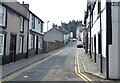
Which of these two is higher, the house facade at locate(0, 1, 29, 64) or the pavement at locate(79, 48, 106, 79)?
the house facade at locate(0, 1, 29, 64)

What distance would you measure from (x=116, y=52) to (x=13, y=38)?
1162 cm

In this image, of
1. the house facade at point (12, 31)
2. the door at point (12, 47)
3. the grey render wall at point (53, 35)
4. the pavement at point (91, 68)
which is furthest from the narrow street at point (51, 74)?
the grey render wall at point (53, 35)

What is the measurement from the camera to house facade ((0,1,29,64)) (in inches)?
603

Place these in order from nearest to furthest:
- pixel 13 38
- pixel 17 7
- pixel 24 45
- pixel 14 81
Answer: pixel 14 81 < pixel 13 38 < pixel 17 7 < pixel 24 45

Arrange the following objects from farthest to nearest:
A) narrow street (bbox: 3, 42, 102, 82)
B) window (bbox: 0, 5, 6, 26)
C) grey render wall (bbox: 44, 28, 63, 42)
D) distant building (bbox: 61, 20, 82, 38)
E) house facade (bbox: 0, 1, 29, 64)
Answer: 1. distant building (bbox: 61, 20, 82, 38)
2. grey render wall (bbox: 44, 28, 63, 42)
3. house facade (bbox: 0, 1, 29, 64)
4. window (bbox: 0, 5, 6, 26)
5. narrow street (bbox: 3, 42, 102, 82)

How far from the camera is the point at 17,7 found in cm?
1920

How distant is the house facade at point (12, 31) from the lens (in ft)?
50.2

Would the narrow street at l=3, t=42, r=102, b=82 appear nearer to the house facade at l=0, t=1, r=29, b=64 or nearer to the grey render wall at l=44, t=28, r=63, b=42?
the house facade at l=0, t=1, r=29, b=64

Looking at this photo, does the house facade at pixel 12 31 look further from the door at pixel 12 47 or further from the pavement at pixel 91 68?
the pavement at pixel 91 68

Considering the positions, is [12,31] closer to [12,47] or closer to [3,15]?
[12,47]

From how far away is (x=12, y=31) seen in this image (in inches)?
680

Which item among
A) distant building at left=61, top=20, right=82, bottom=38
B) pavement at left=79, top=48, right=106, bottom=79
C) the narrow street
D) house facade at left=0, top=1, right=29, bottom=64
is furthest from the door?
distant building at left=61, top=20, right=82, bottom=38

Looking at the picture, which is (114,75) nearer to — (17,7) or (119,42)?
(119,42)

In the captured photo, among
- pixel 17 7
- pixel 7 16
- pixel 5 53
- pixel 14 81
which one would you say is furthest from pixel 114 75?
pixel 17 7
